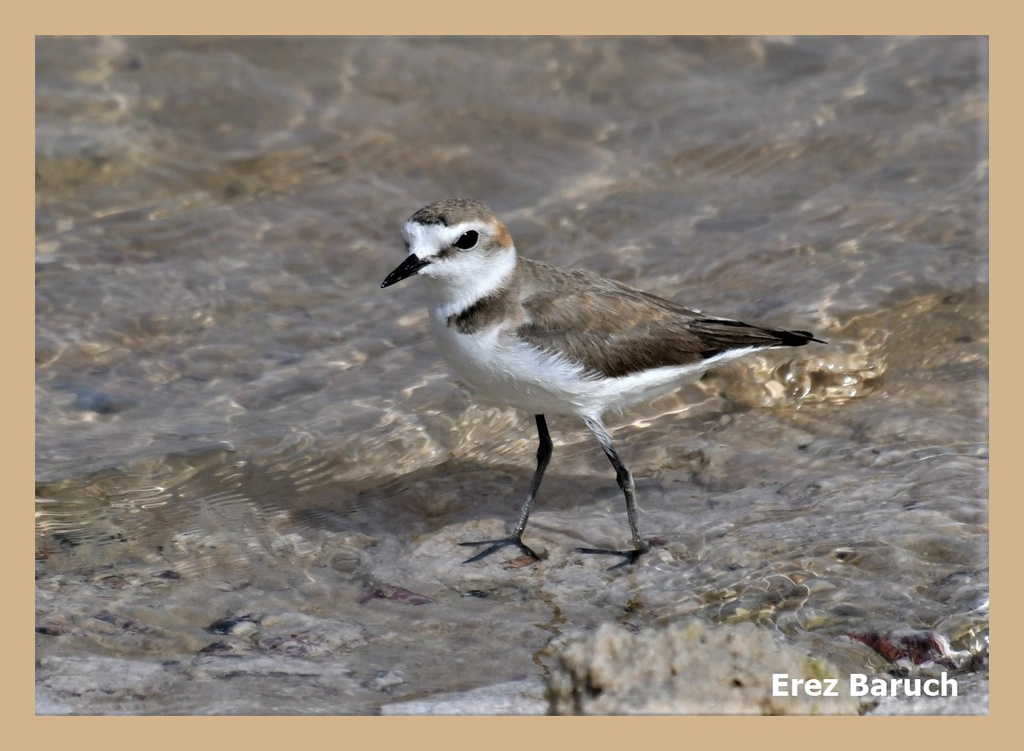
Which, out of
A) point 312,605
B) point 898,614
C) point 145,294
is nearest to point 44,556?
point 312,605

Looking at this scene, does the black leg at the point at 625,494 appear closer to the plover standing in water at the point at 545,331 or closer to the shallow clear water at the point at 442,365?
the plover standing in water at the point at 545,331

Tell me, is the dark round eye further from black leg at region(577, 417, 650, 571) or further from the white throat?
black leg at region(577, 417, 650, 571)

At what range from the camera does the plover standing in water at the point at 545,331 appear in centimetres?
675

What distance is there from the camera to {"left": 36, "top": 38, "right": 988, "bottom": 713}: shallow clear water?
6.37 meters

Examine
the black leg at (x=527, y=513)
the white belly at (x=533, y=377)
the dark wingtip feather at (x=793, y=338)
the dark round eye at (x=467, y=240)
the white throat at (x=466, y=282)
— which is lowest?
the black leg at (x=527, y=513)

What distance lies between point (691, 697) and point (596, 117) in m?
8.30

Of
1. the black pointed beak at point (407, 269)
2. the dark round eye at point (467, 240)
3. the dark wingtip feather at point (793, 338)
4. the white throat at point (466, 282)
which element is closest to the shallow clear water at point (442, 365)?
the dark wingtip feather at point (793, 338)

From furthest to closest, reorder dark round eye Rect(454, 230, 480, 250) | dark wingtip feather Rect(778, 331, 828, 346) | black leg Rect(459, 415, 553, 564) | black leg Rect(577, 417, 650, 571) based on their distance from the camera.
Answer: dark wingtip feather Rect(778, 331, 828, 346), black leg Rect(459, 415, 553, 564), black leg Rect(577, 417, 650, 571), dark round eye Rect(454, 230, 480, 250)

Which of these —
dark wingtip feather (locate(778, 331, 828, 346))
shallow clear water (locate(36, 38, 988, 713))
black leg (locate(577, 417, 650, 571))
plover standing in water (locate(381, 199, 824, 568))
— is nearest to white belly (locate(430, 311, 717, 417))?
plover standing in water (locate(381, 199, 824, 568))

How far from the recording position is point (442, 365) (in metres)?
9.12

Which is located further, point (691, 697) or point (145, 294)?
point (145, 294)

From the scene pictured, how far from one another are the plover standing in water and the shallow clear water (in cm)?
82

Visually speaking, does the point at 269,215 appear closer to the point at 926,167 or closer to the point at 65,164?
the point at 65,164

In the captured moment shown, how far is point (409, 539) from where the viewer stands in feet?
24.3
